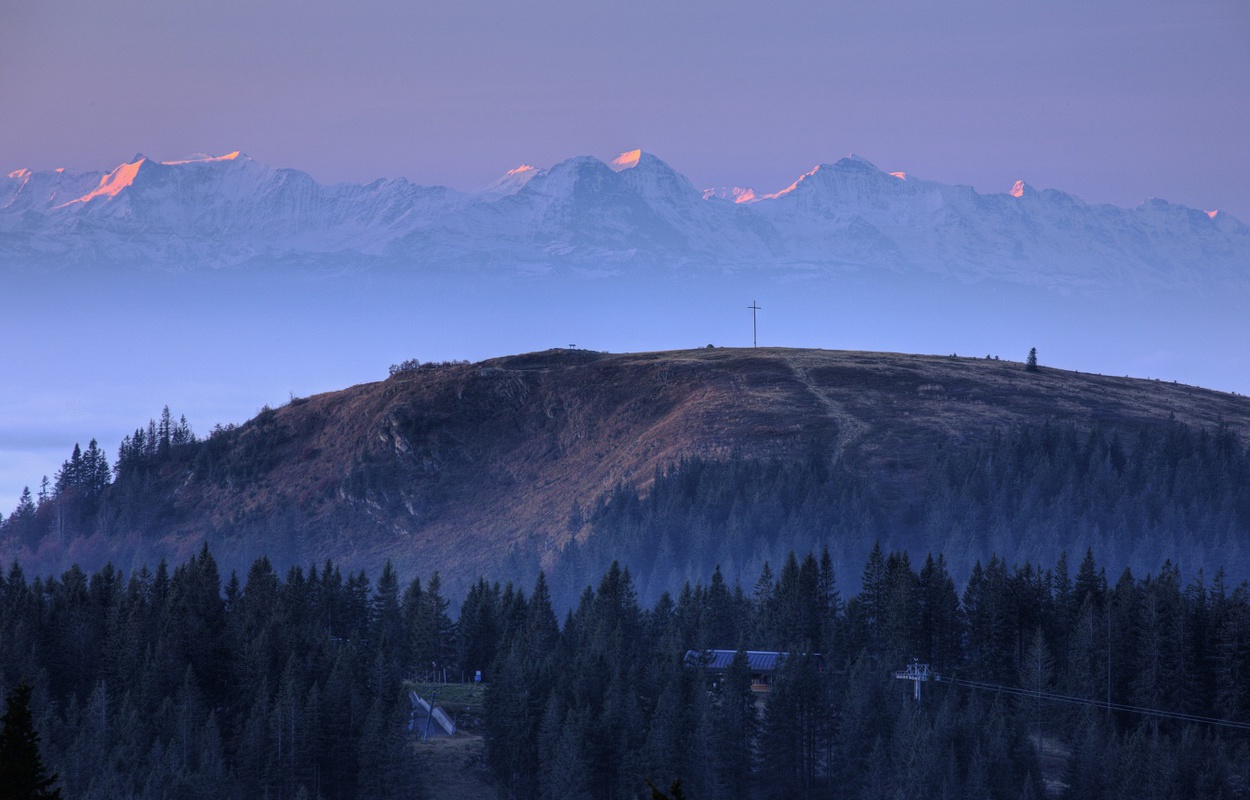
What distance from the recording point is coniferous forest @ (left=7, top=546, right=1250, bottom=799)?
98.8 metres

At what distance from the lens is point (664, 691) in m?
105

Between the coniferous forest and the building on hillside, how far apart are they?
2.75 ft

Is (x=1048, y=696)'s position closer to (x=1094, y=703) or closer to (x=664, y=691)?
(x=1094, y=703)

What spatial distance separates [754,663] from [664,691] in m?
14.1

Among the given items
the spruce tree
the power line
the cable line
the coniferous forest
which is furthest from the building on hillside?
the spruce tree

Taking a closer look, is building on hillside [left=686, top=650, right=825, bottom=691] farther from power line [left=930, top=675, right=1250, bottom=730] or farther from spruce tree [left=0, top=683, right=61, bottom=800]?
spruce tree [left=0, top=683, right=61, bottom=800]

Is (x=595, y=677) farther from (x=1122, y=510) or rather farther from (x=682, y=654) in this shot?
(x=1122, y=510)

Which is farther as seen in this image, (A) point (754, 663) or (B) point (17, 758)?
(A) point (754, 663)

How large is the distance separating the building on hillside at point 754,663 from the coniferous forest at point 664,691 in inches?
33.0

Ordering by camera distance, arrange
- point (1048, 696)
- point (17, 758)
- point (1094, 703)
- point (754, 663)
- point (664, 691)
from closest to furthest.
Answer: point (17, 758), point (664, 691), point (1094, 703), point (1048, 696), point (754, 663)

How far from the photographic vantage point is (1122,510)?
183 metres

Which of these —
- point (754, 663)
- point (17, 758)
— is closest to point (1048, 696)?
point (754, 663)

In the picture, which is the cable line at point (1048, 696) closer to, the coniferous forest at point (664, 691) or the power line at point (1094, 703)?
the power line at point (1094, 703)

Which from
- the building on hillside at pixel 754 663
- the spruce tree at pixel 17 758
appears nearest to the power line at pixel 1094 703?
the building on hillside at pixel 754 663
